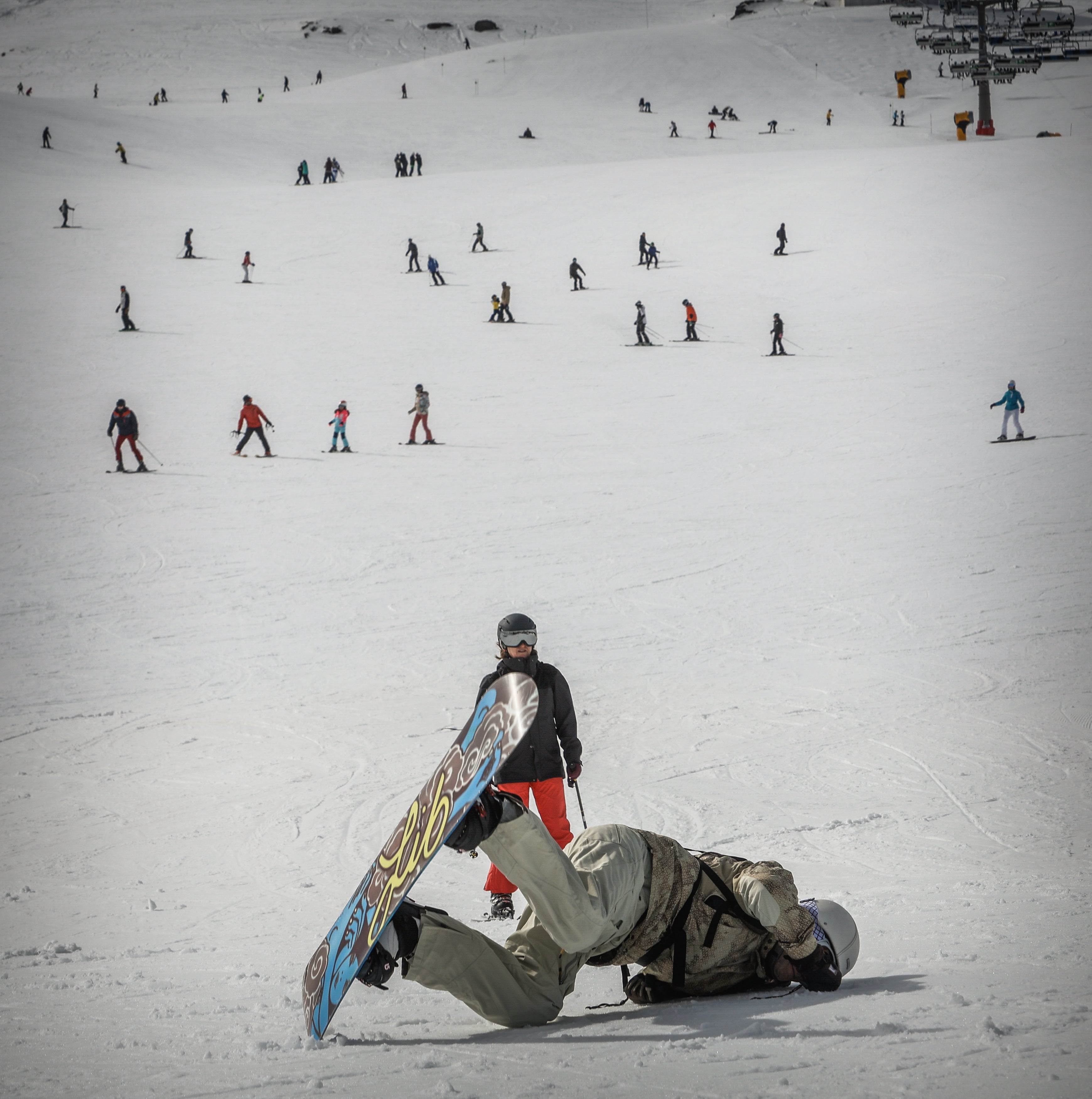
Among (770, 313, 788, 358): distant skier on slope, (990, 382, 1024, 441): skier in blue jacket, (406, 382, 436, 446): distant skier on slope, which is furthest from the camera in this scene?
(770, 313, 788, 358): distant skier on slope

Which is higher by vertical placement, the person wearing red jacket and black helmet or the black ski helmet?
the black ski helmet

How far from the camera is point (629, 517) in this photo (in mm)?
14633

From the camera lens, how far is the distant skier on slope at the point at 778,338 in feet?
79.6

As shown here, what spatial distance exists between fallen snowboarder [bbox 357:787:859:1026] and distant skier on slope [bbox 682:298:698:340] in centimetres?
2328

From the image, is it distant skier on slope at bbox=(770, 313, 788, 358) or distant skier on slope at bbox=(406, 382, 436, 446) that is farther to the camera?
distant skier on slope at bbox=(770, 313, 788, 358)

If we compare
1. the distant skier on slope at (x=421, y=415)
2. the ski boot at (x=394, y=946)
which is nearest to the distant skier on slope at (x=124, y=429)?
the distant skier on slope at (x=421, y=415)

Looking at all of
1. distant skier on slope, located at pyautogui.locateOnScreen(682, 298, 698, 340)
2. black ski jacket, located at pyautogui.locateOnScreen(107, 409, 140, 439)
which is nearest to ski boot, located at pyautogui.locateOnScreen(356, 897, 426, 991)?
black ski jacket, located at pyautogui.locateOnScreen(107, 409, 140, 439)

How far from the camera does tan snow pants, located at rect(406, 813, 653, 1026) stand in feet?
10.0

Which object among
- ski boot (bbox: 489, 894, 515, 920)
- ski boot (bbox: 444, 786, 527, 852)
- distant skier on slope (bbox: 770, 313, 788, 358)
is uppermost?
distant skier on slope (bbox: 770, 313, 788, 358)

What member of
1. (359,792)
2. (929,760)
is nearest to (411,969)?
(359,792)

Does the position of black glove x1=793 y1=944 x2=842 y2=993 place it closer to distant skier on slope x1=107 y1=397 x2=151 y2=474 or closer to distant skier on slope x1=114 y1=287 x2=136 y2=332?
distant skier on slope x1=107 y1=397 x2=151 y2=474

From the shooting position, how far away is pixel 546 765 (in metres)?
5.16

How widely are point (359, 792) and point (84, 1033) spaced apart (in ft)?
11.1

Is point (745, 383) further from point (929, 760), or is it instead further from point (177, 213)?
point (177, 213)
